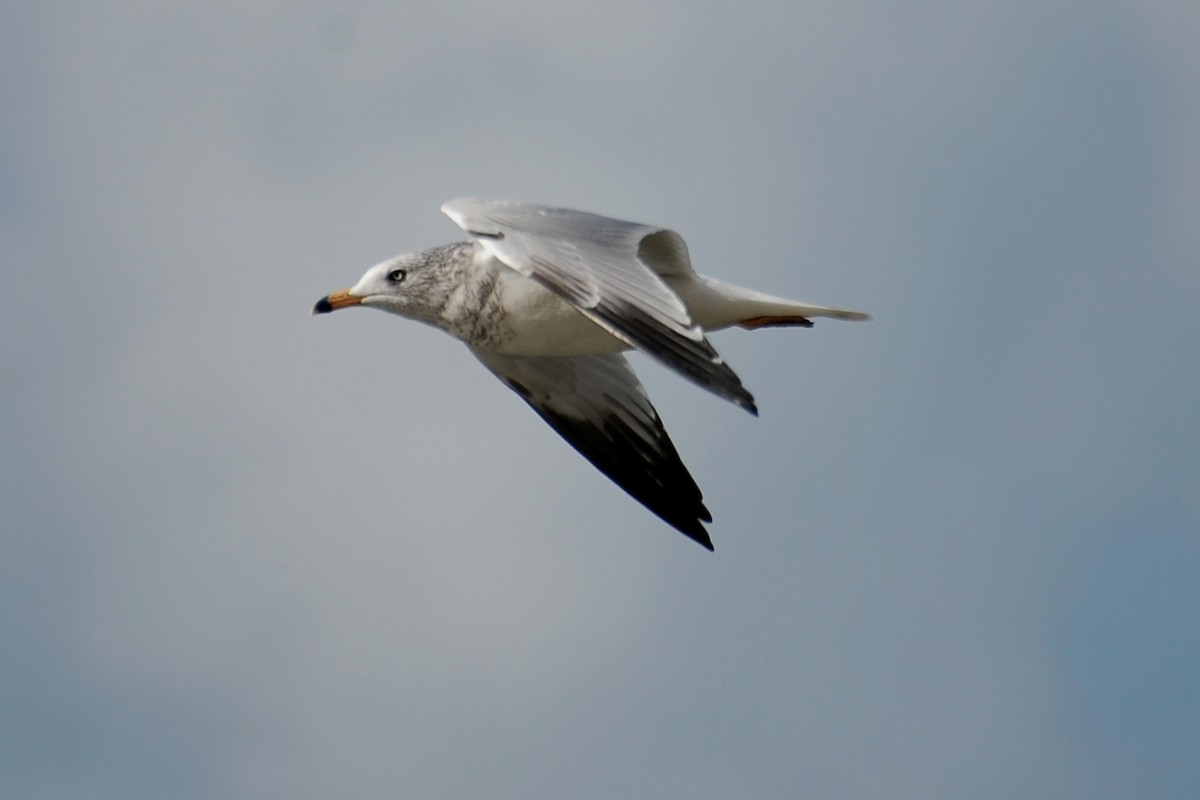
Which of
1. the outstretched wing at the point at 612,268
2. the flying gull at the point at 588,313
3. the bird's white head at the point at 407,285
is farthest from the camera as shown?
the bird's white head at the point at 407,285

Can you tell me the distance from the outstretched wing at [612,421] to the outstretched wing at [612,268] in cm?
109

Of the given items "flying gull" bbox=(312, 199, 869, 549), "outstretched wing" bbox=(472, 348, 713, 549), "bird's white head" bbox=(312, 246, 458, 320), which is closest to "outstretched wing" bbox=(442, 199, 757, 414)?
"flying gull" bbox=(312, 199, 869, 549)

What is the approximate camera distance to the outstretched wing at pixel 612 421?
9586 mm

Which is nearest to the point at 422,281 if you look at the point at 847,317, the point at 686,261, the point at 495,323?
the point at 495,323

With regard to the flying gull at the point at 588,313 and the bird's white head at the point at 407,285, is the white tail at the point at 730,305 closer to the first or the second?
the flying gull at the point at 588,313

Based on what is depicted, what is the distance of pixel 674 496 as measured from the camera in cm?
959

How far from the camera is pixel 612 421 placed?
383 inches

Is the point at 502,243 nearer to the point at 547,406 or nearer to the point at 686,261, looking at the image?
the point at 686,261

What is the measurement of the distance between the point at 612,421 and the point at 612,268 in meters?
1.99

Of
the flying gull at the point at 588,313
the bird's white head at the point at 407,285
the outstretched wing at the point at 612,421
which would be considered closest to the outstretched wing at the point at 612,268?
the flying gull at the point at 588,313

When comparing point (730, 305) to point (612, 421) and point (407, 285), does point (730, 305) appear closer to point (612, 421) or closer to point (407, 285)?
point (612, 421)

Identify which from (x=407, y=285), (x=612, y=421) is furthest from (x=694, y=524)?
(x=407, y=285)

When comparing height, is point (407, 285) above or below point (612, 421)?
above

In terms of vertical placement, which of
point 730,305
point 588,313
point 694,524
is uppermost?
point 730,305
